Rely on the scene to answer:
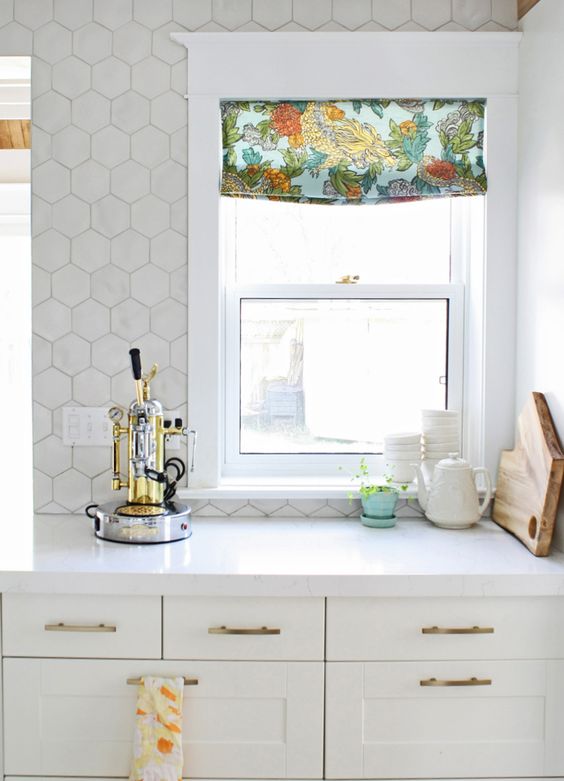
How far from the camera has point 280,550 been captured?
204 cm

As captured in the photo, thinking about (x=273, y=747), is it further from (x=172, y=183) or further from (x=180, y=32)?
(x=180, y=32)

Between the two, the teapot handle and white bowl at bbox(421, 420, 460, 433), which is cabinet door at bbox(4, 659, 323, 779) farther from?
white bowl at bbox(421, 420, 460, 433)

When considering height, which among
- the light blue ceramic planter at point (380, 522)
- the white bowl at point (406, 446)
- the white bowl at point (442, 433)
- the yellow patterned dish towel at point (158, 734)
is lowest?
the yellow patterned dish towel at point (158, 734)

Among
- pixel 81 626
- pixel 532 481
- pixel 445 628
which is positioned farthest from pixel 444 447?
pixel 81 626

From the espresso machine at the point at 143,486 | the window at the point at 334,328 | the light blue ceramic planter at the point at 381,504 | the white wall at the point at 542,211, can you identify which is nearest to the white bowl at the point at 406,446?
the window at the point at 334,328

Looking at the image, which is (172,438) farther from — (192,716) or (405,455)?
(192,716)

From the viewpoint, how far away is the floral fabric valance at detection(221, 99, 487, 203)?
2.40 m

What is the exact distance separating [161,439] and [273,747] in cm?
86

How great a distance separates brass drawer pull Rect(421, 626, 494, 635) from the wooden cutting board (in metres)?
0.27

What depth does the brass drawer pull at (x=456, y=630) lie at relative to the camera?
1.83 metres

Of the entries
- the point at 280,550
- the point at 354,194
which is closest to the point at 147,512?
the point at 280,550

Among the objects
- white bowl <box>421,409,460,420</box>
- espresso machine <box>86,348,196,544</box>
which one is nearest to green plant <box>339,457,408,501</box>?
white bowl <box>421,409,460,420</box>

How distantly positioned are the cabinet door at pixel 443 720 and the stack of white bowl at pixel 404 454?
2.39ft

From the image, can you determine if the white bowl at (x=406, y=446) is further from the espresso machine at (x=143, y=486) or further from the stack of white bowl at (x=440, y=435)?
the espresso machine at (x=143, y=486)
